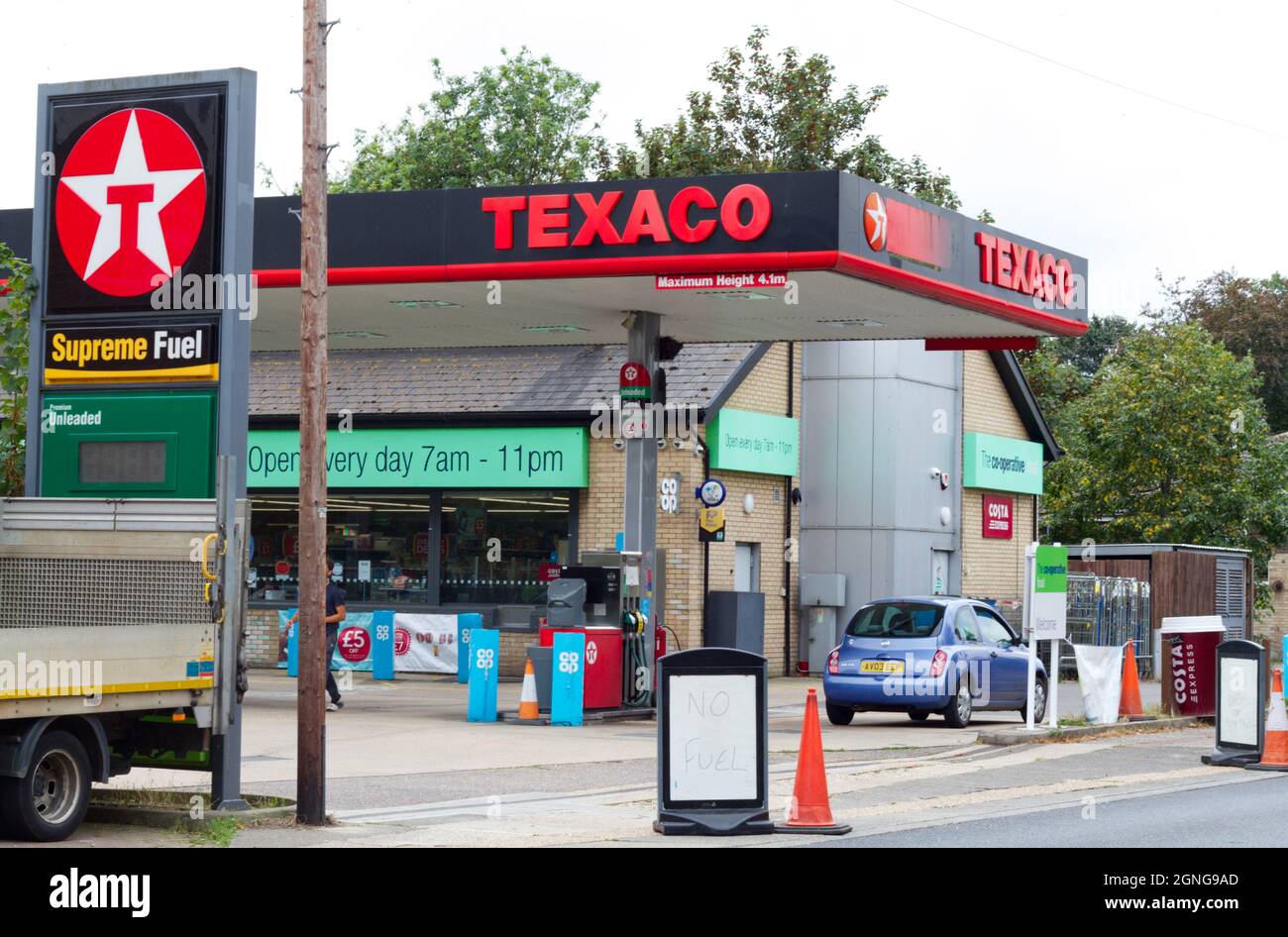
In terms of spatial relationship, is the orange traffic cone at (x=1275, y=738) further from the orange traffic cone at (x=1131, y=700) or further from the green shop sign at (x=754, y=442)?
the green shop sign at (x=754, y=442)

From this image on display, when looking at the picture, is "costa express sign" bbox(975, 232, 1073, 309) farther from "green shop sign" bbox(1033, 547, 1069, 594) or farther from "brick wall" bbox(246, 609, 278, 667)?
"brick wall" bbox(246, 609, 278, 667)

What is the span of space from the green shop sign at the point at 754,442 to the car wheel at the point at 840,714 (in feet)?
25.9

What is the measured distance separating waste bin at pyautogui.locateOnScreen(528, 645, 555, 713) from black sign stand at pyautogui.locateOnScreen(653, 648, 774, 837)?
9.76 m

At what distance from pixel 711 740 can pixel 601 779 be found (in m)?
4.20

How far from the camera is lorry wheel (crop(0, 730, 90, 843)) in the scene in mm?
11078

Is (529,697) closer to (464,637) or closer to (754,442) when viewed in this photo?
(464,637)

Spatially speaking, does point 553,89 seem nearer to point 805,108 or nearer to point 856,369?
point 805,108

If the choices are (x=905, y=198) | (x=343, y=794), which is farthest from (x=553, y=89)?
(x=343, y=794)

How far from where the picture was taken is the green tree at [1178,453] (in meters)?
40.8

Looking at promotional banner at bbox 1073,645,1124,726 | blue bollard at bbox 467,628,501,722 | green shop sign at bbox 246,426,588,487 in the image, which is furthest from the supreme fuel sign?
green shop sign at bbox 246,426,588,487

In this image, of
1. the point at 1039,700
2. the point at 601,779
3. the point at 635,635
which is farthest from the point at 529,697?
the point at 1039,700

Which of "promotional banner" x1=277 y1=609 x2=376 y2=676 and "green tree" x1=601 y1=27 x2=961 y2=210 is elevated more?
"green tree" x1=601 y1=27 x2=961 y2=210

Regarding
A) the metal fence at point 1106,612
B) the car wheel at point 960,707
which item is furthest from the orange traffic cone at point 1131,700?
the metal fence at point 1106,612
